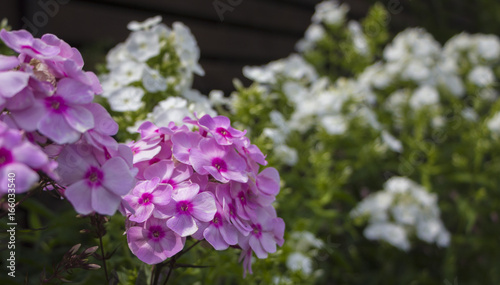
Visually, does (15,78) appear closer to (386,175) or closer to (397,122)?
(386,175)

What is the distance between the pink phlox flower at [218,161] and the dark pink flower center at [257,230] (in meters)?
0.09

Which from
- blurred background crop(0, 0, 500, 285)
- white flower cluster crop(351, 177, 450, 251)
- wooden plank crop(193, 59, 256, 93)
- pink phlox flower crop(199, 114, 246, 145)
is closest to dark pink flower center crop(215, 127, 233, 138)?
pink phlox flower crop(199, 114, 246, 145)

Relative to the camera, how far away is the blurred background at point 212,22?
1810 mm

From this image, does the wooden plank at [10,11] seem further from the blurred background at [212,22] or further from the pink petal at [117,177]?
the pink petal at [117,177]

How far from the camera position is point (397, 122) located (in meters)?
2.50

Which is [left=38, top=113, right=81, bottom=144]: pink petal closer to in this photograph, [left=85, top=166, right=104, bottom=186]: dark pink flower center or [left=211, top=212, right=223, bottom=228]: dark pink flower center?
[left=85, top=166, right=104, bottom=186]: dark pink flower center

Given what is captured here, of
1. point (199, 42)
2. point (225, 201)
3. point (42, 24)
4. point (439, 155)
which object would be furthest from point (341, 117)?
point (225, 201)

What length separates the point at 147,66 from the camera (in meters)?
1.26

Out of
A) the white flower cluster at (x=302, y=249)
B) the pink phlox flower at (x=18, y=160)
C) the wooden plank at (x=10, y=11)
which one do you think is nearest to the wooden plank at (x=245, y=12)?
A: the wooden plank at (x=10, y=11)

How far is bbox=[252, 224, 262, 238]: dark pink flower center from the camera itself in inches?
26.5

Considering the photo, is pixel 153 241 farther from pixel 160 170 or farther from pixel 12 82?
pixel 12 82

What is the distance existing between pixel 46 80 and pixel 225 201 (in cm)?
27

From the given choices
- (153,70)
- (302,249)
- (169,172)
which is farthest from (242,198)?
(302,249)

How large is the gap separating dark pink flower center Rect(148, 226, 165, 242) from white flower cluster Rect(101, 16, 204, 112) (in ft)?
1.87
